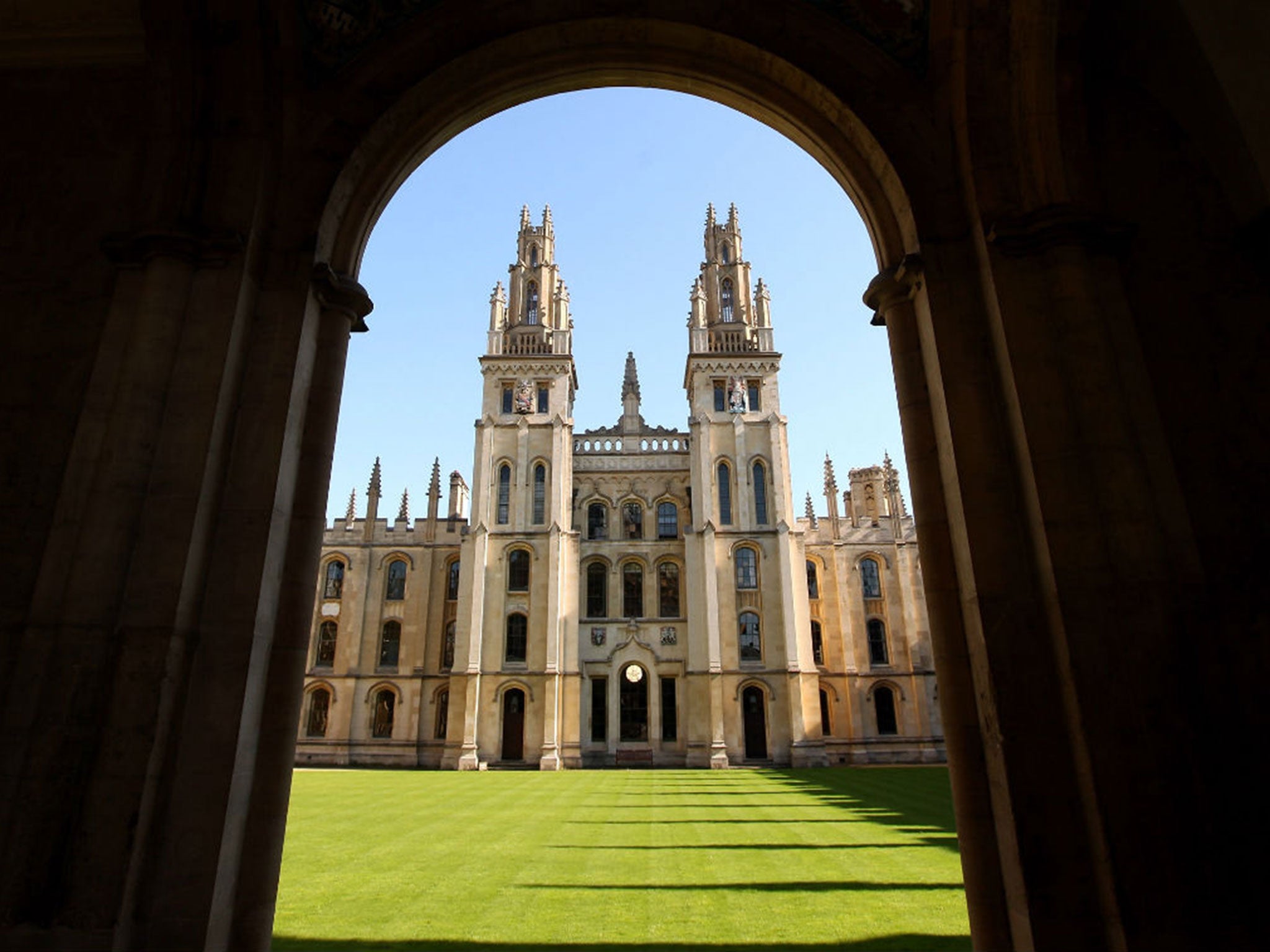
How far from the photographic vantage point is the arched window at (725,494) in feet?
119

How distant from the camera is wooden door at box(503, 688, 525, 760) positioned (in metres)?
34.2

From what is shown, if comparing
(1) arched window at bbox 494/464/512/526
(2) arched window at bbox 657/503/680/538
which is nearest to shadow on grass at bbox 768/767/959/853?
(2) arched window at bbox 657/503/680/538

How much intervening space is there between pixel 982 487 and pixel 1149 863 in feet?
6.59

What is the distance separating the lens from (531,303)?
138 feet

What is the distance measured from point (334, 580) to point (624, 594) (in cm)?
1662

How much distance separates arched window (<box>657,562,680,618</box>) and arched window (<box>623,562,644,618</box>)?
87cm

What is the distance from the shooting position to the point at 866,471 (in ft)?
165

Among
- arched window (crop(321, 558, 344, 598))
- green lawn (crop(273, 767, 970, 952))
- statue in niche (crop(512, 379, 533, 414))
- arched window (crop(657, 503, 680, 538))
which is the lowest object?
green lawn (crop(273, 767, 970, 952))

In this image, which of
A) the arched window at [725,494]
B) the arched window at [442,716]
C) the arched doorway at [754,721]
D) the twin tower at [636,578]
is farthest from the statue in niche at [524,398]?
the arched doorway at [754,721]

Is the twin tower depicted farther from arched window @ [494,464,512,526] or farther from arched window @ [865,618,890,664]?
arched window @ [865,618,890,664]

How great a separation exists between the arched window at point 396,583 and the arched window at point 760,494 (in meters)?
19.8

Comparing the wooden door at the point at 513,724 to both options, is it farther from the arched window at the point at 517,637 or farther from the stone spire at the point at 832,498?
the stone spire at the point at 832,498

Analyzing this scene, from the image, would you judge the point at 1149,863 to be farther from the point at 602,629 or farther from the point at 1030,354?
the point at 602,629

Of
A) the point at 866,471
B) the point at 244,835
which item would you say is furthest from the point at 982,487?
the point at 866,471
